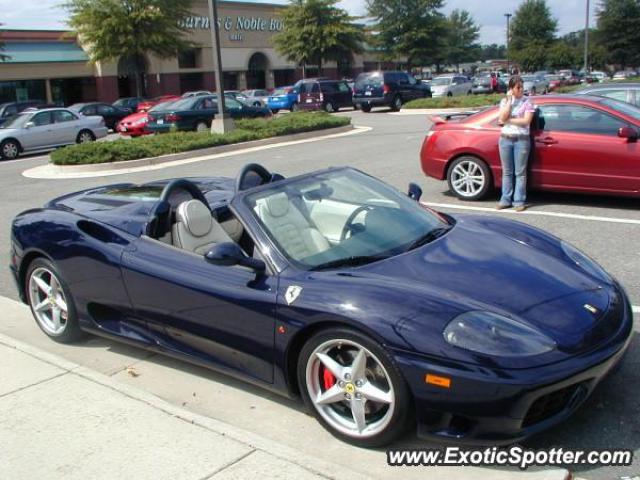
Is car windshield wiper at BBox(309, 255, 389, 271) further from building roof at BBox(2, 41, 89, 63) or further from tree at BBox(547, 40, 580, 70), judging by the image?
tree at BBox(547, 40, 580, 70)

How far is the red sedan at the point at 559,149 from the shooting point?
8047 millimetres

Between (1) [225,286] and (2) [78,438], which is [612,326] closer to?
(1) [225,286]

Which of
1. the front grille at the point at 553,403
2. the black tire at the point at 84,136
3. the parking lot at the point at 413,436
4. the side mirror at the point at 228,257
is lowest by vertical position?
the parking lot at the point at 413,436

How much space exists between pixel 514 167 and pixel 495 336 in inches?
228

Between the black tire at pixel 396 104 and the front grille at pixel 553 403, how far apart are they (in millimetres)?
27923

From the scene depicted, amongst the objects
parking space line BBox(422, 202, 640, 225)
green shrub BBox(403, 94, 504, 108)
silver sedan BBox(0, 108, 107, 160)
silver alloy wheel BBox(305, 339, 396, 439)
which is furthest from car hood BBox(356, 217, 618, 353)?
green shrub BBox(403, 94, 504, 108)

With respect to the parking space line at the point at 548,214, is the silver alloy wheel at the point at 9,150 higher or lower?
higher

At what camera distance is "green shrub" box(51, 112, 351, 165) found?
15633 millimetres

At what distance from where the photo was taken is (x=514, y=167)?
845cm

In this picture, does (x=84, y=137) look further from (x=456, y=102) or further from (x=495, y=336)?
(x=495, y=336)

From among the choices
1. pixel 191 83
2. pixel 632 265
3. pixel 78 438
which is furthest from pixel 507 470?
pixel 191 83

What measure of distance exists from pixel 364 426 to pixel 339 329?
19.2 inches

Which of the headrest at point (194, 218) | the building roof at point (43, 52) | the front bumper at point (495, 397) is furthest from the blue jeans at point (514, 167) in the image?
the building roof at point (43, 52)

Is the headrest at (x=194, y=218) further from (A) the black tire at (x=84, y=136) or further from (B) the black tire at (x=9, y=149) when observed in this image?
(A) the black tire at (x=84, y=136)
